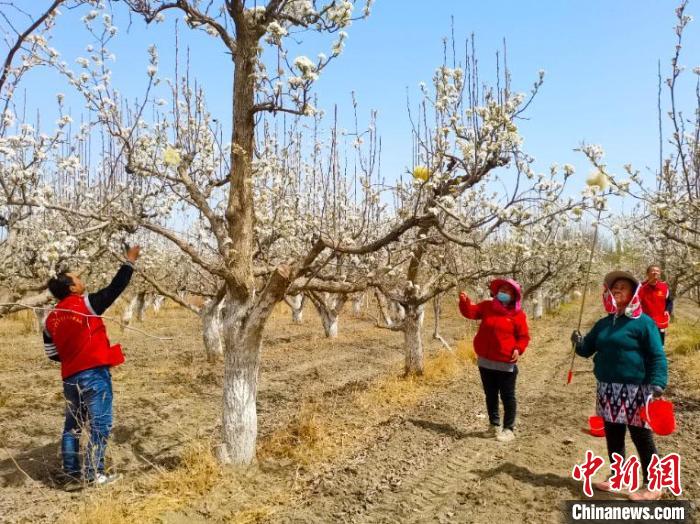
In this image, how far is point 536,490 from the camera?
4633mm

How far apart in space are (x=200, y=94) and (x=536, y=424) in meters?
6.41

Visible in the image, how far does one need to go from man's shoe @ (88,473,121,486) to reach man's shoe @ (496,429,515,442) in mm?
4105

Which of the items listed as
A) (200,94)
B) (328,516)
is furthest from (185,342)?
(328,516)

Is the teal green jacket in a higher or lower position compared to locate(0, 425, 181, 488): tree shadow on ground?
higher

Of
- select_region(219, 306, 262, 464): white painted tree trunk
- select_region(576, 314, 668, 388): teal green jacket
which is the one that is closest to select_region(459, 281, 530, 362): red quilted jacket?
select_region(576, 314, 668, 388): teal green jacket

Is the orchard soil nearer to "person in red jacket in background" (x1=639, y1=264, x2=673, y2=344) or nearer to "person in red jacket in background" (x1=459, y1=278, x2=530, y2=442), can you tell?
"person in red jacket in background" (x1=459, y1=278, x2=530, y2=442)

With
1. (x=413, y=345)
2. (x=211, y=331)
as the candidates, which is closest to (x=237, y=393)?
(x=413, y=345)

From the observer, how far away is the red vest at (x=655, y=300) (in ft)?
27.0

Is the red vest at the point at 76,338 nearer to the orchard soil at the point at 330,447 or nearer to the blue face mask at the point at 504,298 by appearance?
the orchard soil at the point at 330,447

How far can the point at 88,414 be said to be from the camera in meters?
4.87

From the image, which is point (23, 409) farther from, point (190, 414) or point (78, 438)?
point (78, 438)

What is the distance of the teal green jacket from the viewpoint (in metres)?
4.21

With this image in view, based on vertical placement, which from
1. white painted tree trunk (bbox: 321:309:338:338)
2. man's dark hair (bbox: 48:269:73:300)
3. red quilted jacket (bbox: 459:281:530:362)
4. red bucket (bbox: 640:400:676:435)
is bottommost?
white painted tree trunk (bbox: 321:309:338:338)

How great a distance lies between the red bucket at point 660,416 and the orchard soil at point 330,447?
2.76ft
